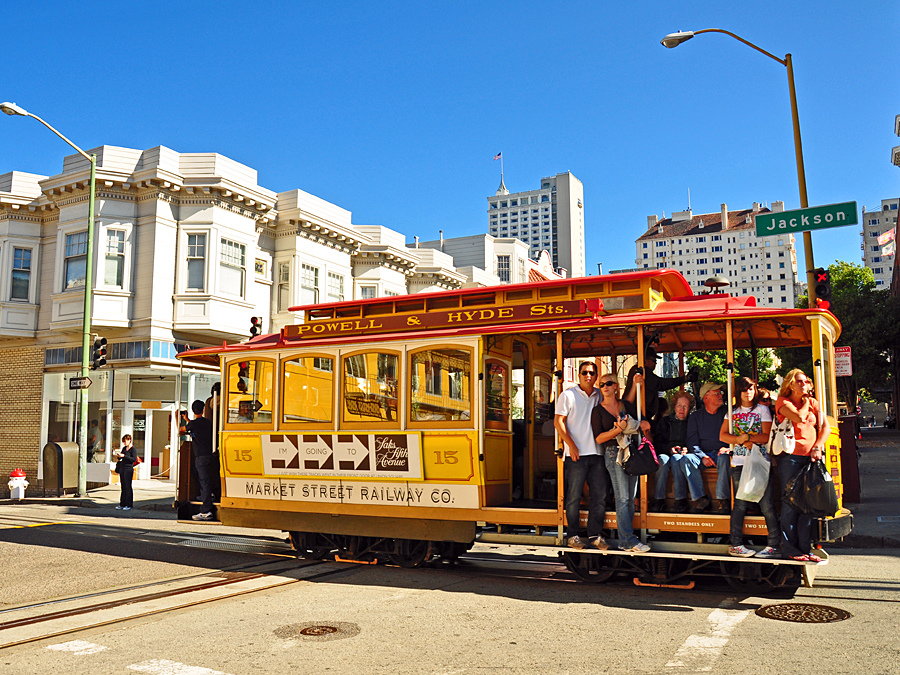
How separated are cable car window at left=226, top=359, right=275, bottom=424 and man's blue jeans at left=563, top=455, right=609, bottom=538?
4.19 meters

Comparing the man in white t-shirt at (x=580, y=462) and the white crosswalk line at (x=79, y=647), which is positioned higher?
the man in white t-shirt at (x=580, y=462)

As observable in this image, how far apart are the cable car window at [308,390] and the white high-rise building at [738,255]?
138445 millimetres

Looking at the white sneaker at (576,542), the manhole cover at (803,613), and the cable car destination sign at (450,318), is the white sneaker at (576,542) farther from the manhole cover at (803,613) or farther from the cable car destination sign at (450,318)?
the cable car destination sign at (450,318)

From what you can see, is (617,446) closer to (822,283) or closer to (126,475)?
(822,283)

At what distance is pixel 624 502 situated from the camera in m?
7.55

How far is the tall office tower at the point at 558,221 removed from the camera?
146 meters

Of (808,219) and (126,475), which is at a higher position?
(808,219)

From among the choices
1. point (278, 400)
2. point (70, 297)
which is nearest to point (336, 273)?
point (70, 297)

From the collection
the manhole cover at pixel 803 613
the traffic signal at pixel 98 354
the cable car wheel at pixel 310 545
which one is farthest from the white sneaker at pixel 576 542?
the traffic signal at pixel 98 354

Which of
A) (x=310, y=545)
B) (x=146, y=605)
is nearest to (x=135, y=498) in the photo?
(x=310, y=545)

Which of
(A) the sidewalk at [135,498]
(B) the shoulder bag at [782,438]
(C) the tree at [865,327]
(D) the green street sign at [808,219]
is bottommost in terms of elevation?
(A) the sidewalk at [135,498]

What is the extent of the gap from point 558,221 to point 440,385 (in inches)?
6040

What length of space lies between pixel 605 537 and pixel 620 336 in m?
2.62

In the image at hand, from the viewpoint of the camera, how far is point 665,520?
7.46 meters
